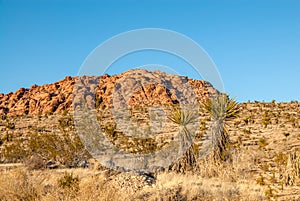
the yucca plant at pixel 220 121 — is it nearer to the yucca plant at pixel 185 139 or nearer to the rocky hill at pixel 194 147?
the rocky hill at pixel 194 147

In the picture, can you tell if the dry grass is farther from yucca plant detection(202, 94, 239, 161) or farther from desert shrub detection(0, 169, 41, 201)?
yucca plant detection(202, 94, 239, 161)

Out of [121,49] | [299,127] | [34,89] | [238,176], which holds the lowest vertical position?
[238,176]

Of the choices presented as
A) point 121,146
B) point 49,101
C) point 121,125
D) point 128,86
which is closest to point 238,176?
point 121,146

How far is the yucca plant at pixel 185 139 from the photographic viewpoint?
54.2ft

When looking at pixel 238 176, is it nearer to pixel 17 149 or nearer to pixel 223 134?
pixel 223 134

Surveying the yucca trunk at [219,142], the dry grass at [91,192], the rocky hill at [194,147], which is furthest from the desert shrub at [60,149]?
the dry grass at [91,192]

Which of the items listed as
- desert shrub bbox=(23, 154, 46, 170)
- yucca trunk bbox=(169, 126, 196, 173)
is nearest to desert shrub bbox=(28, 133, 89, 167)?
desert shrub bbox=(23, 154, 46, 170)

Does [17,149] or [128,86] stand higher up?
[128,86]

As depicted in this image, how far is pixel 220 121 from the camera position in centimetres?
1741

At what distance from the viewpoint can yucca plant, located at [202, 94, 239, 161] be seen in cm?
1659

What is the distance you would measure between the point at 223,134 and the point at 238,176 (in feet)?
10.5

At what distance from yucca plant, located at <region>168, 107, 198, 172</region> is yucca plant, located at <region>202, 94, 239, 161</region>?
891 mm

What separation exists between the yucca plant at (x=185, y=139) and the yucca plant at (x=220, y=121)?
2.92ft

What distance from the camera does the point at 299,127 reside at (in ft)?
87.0
